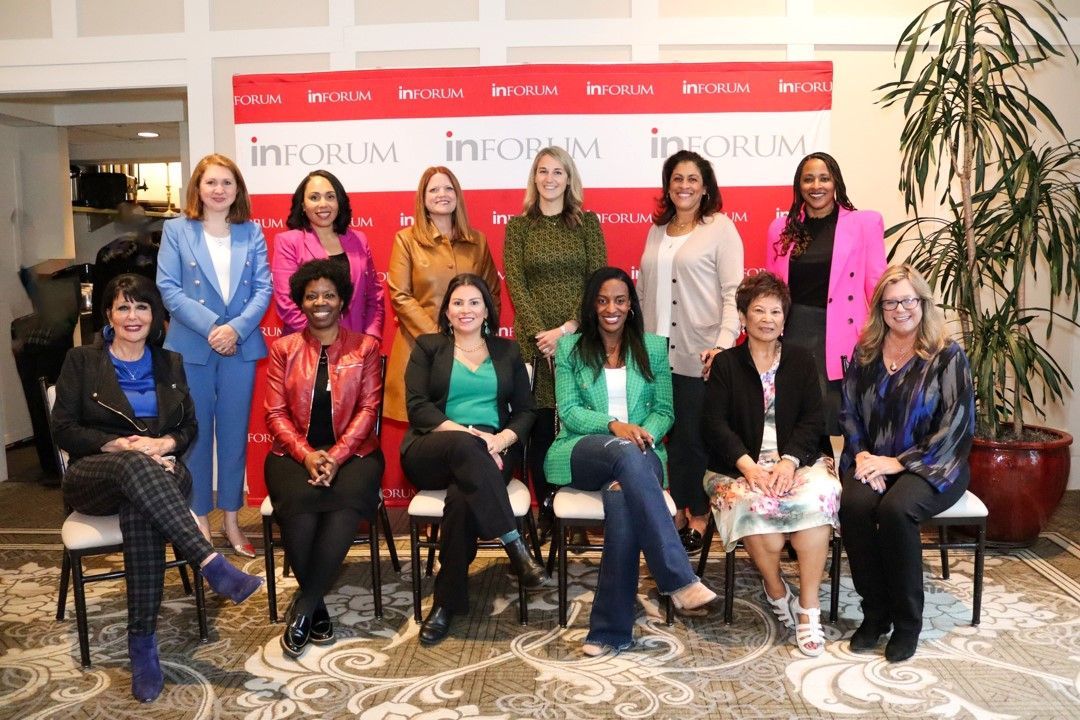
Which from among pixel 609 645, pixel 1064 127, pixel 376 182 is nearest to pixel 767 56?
pixel 1064 127

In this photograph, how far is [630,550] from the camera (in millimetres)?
3014

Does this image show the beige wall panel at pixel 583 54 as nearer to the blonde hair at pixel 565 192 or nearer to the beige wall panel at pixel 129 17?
the blonde hair at pixel 565 192

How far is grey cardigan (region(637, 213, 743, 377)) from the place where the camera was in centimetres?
376

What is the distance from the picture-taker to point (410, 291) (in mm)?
3945

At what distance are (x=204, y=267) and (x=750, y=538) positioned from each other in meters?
2.49

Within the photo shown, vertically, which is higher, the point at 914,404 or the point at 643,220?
the point at 643,220

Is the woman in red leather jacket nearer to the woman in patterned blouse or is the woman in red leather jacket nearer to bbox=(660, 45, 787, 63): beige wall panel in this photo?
the woman in patterned blouse

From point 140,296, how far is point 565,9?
273 centimetres

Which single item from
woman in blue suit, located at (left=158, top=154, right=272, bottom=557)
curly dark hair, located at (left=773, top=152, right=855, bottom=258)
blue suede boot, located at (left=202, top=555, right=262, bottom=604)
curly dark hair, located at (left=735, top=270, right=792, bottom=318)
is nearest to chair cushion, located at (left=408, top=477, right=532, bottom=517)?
blue suede boot, located at (left=202, top=555, right=262, bottom=604)

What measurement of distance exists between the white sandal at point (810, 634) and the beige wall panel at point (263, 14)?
3.79 metres

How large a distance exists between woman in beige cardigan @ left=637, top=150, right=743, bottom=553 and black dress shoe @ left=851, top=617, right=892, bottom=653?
972mm

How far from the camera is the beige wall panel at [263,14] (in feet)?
15.9

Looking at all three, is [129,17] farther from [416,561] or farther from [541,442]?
[416,561]

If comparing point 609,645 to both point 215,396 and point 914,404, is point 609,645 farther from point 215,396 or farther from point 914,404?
point 215,396
